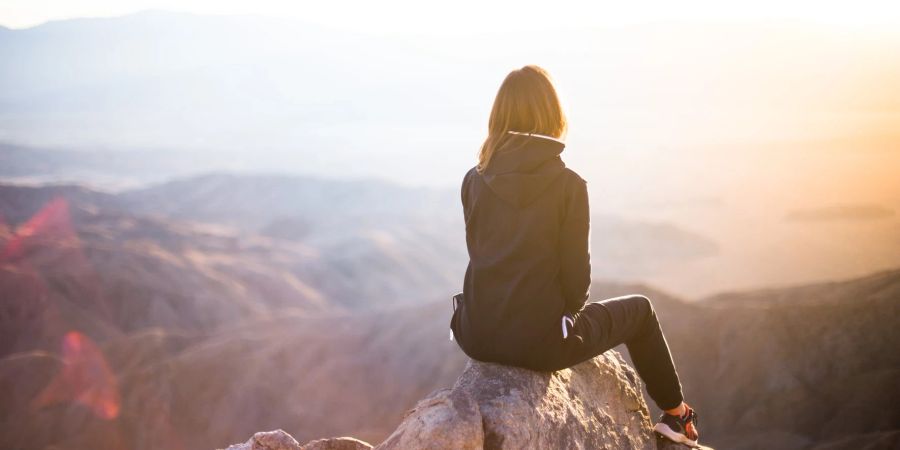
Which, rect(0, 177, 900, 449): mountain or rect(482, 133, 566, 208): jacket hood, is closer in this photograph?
rect(482, 133, 566, 208): jacket hood

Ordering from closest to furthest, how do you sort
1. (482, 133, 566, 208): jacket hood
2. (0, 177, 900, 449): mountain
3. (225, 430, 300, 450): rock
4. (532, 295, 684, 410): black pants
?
(482, 133, 566, 208): jacket hood
(532, 295, 684, 410): black pants
(225, 430, 300, 450): rock
(0, 177, 900, 449): mountain

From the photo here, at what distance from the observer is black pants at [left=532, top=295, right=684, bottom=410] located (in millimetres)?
3551

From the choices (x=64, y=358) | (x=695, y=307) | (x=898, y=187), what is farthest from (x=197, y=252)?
(x=898, y=187)

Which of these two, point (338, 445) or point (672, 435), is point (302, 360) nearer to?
point (338, 445)

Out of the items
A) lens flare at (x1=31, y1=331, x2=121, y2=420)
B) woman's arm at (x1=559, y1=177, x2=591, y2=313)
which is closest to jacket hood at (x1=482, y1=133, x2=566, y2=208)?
woman's arm at (x1=559, y1=177, x2=591, y2=313)

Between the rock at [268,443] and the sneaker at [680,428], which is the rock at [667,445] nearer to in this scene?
the sneaker at [680,428]

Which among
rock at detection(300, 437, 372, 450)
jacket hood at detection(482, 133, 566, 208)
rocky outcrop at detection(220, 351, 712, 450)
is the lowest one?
rock at detection(300, 437, 372, 450)

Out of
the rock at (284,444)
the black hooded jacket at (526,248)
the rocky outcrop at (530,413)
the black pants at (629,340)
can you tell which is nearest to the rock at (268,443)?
the rock at (284,444)

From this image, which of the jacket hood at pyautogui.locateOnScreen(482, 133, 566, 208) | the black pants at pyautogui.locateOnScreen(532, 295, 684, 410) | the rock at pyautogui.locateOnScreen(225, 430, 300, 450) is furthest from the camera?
the rock at pyautogui.locateOnScreen(225, 430, 300, 450)

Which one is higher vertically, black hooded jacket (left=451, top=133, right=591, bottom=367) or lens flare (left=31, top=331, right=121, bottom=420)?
black hooded jacket (left=451, top=133, right=591, bottom=367)

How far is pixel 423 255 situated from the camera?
7762 cm

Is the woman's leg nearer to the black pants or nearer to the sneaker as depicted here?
the black pants

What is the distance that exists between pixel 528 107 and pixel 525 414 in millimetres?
1452

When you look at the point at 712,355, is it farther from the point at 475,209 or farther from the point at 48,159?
the point at 48,159
